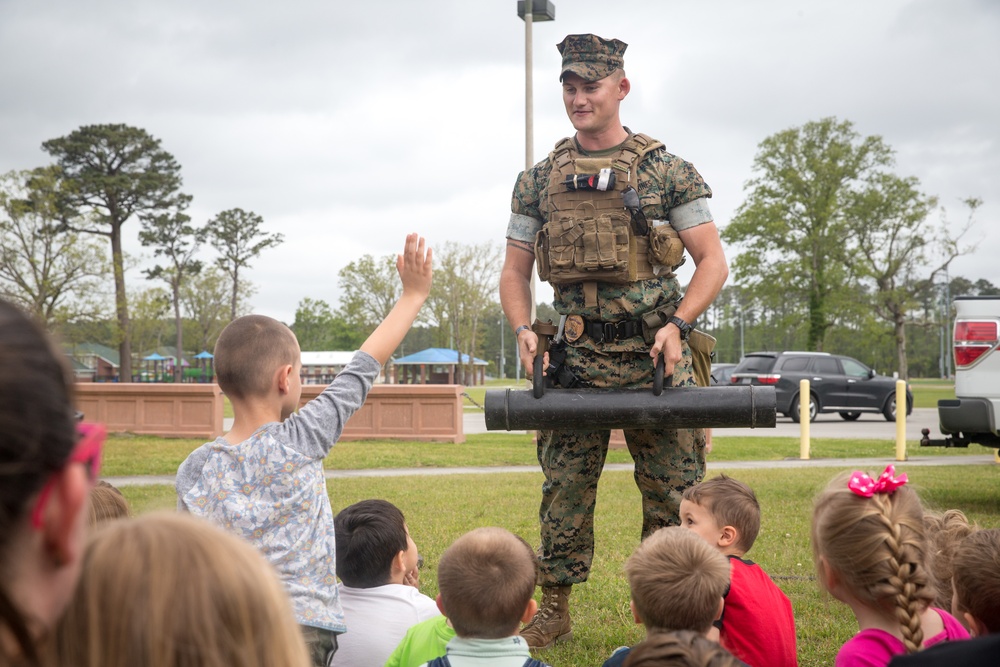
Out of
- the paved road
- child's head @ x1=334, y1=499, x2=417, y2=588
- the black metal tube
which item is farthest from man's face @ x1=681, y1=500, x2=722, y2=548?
the paved road

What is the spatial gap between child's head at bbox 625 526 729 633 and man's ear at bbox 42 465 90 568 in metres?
1.90

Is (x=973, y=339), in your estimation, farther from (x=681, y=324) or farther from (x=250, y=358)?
(x=250, y=358)

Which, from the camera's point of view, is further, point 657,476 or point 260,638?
point 657,476

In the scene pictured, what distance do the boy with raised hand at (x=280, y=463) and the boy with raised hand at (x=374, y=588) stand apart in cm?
33

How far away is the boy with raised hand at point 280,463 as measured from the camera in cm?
267

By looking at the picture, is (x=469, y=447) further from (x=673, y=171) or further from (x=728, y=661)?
(x=728, y=661)

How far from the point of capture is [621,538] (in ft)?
24.2

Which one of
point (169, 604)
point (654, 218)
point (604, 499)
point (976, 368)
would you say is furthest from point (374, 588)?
point (604, 499)

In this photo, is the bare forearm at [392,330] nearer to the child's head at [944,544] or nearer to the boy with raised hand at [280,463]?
the boy with raised hand at [280,463]

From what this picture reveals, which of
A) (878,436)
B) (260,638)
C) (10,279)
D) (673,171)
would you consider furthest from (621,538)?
(10,279)

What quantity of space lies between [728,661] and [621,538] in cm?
572

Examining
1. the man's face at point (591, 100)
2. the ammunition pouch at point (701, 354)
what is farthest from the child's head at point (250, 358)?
the ammunition pouch at point (701, 354)

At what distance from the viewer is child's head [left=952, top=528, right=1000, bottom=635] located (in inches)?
101

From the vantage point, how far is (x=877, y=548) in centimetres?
252
